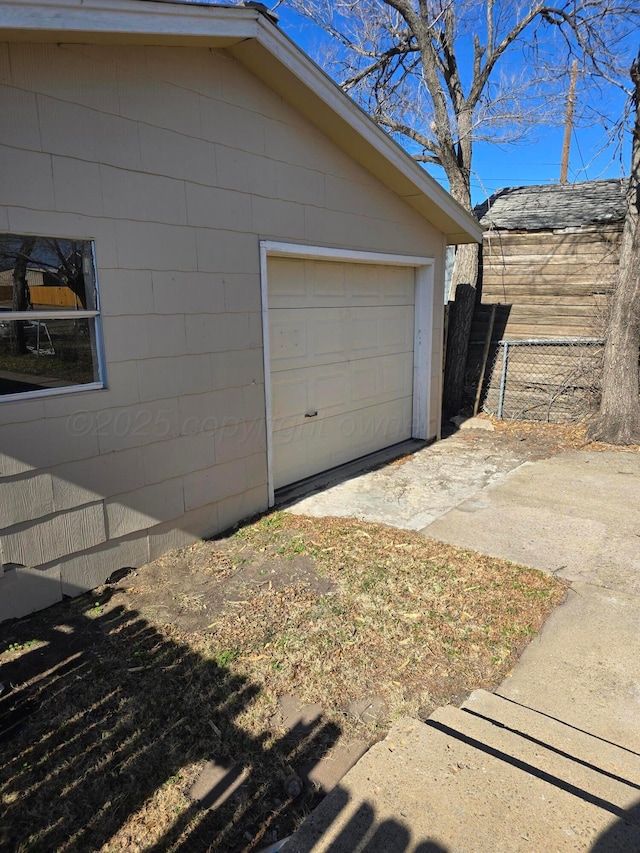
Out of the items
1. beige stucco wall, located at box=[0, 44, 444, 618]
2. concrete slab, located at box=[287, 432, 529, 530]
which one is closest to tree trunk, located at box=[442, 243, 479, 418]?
concrete slab, located at box=[287, 432, 529, 530]

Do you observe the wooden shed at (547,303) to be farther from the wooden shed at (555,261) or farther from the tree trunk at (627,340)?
the tree trunk at (627,340)

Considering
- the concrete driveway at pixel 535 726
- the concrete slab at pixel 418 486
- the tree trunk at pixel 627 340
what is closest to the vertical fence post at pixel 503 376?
the concrete slab at pixel 418 486

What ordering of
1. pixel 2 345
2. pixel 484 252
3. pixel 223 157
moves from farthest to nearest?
pixel 484 252 → pixel 223 157 → pixel 2 345

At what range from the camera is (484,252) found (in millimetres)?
9297

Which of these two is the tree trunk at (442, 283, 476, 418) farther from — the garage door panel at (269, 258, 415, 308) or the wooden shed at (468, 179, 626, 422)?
the garage door panel at (269, 258, 415, 308)

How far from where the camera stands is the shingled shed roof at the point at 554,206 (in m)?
8.67

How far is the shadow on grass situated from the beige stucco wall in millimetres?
754

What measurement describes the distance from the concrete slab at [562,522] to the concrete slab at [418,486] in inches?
6.7

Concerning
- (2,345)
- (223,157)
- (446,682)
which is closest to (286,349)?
(223,157)

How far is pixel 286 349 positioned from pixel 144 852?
411 centimetres

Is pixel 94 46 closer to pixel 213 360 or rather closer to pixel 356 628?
pixel 213 360

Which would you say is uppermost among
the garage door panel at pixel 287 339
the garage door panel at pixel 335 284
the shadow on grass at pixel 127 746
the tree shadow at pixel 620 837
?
the garage door panel at pixel 335 284

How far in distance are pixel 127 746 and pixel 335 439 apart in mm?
4131

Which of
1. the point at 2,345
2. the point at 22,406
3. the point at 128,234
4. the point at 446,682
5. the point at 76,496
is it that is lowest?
the point at 446,682
